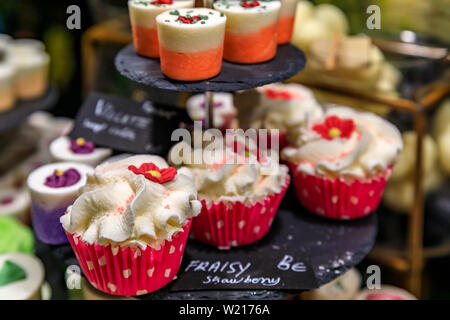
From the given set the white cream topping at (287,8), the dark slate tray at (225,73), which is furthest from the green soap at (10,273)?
the white cream topping at (287,8)

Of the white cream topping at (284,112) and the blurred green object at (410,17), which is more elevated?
the blurred green object at (410,17)

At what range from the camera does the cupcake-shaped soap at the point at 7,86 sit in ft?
8.91

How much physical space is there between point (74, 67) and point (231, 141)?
2443 millimetres

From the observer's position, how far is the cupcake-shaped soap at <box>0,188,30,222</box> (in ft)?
8.43

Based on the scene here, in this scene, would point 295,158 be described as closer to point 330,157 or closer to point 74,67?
point 330,157

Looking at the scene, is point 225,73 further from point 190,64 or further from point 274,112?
point 274,112

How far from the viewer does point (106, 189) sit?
1501mm

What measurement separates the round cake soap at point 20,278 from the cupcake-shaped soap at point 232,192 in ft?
1.88

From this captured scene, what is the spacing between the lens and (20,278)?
1.84 meters

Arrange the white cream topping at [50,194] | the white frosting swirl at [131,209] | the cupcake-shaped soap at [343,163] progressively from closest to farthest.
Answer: the white frosting swirl at [131,209]
the white cream topping at [50,194]
the cupcake-shaped soap at [343,163]

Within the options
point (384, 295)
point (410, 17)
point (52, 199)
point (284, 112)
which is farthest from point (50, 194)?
point (410, 17)

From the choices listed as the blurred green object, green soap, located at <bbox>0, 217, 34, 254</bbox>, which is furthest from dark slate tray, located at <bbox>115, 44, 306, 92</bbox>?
the blurred green object

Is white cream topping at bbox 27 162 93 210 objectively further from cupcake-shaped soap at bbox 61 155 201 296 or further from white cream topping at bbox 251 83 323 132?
white cream topping at bbox 251 83 323 132

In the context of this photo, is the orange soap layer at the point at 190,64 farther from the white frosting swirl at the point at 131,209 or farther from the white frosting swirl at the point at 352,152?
the white frosting swirl at the point at 352,152
